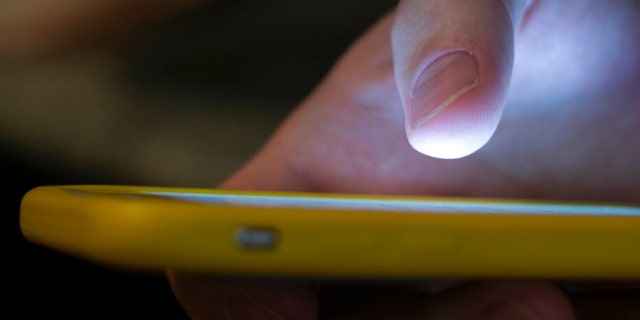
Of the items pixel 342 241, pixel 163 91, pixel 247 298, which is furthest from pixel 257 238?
pixel 163 91

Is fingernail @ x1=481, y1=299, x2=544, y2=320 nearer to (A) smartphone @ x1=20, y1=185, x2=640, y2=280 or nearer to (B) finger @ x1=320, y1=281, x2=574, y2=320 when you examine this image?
(B) finger @ x1=320, y1=281, x2=574, y2=320

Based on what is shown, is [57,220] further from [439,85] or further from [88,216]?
[439,85]

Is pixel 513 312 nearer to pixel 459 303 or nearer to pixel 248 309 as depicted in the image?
pixel 459 303

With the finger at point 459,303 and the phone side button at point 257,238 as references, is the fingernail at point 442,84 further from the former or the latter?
the phone side button at point 257,238

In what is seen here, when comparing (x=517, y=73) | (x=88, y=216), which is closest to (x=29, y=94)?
(x=517, y=73)

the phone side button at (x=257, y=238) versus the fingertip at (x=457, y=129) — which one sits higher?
the fingertip at (x=457, y=129)

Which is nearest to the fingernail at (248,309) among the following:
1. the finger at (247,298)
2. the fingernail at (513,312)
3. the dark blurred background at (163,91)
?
the finger at (247,298)

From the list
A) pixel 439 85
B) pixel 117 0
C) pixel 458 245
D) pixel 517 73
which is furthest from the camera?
pixel 117 0

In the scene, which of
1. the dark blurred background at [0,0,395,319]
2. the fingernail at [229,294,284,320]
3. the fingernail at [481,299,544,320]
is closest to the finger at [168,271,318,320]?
the fingernail at [229,294,284,320]
